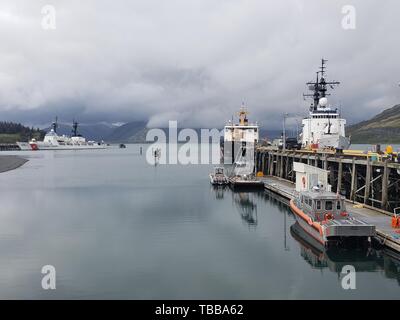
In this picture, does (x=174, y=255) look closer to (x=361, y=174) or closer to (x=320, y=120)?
(x=361, y=174)

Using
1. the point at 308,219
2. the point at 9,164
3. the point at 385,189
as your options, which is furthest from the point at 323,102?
the point at 9,164

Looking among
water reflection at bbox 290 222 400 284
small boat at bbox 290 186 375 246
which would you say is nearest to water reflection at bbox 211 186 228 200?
small boat at bbox 290 186 375 246

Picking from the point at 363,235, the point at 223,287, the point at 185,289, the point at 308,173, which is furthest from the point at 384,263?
the point at 308,173

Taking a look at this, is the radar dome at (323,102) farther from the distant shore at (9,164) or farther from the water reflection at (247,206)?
the distant shore at (9,164)

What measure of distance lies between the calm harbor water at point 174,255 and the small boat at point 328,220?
1297 mm

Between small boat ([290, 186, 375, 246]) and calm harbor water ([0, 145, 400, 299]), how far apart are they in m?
1.30

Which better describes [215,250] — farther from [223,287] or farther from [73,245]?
[73,245]

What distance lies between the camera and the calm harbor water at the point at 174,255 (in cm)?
2242

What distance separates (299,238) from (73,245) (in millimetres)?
18622

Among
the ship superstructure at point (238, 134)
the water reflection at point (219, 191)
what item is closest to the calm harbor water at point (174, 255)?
the water reflection at point (219, 191)

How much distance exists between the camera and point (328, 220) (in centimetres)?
2920

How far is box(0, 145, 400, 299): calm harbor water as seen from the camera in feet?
73.6

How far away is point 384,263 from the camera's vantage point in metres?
25.8
